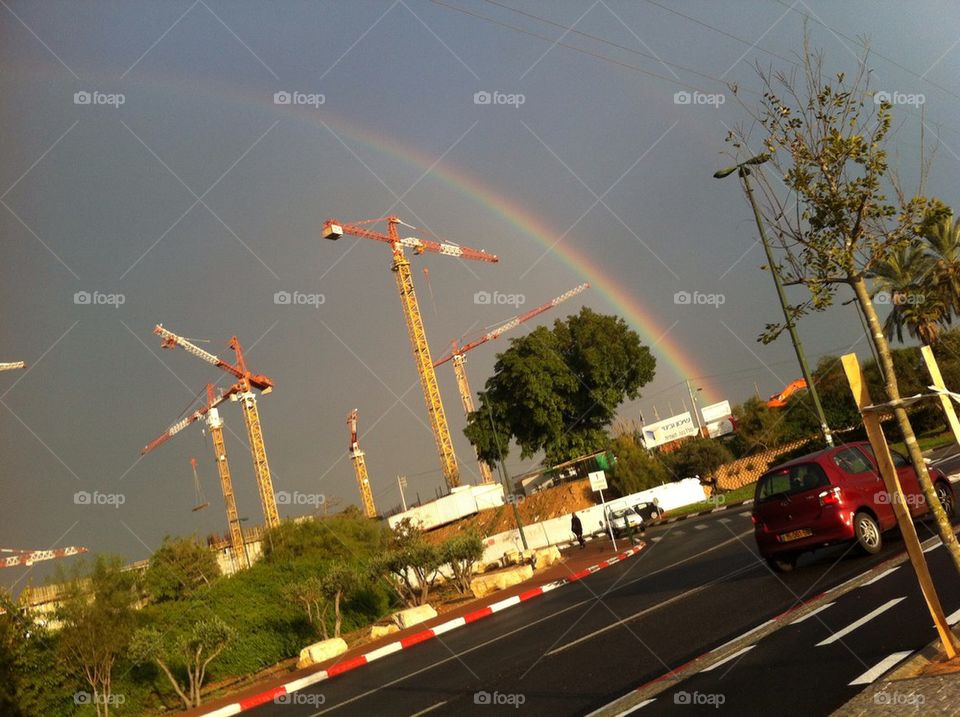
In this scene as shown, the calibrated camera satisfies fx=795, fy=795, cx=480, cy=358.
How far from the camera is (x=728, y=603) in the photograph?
10953 mm

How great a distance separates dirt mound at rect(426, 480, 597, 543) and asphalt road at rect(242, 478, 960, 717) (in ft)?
128

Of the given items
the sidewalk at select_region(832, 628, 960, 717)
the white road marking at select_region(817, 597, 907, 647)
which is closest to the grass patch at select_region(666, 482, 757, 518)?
the white road marking at select_region(817, 597, 907, 647)

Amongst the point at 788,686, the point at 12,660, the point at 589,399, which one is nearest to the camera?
the point at 788,686

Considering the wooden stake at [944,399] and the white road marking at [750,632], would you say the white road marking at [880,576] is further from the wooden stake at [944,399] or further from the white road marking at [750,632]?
the wooden stake at [944,399]

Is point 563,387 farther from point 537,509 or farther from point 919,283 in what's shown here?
point 919,283

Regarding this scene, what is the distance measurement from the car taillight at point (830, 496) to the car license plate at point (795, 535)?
0.48 metres

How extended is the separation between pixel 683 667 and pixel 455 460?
83.8 metres

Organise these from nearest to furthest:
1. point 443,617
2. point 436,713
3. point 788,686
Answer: point 788,686, point 436,713, point 443,617

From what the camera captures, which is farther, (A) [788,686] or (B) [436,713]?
(B) [436,713]

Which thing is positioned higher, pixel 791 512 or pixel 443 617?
pixel 791 512

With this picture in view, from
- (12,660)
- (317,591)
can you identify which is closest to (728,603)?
(317,591)

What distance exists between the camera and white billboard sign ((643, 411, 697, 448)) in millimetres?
70562

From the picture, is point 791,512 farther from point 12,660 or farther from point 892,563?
point 12,660

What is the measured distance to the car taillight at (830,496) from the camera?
458 inches
